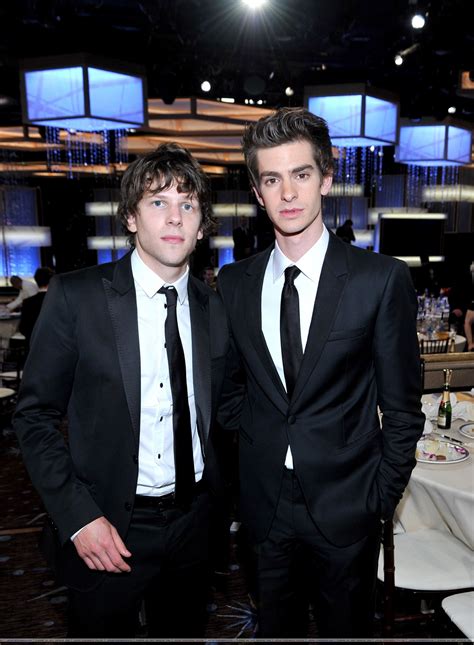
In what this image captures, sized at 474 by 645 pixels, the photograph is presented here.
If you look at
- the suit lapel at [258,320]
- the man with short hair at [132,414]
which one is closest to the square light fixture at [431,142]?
the suit lapel at [258,320]

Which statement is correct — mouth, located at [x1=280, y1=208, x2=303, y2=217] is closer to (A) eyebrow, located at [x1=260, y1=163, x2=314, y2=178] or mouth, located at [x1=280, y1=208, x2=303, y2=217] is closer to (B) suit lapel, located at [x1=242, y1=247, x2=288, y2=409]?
(A) eyebrow, located at [x1=260, y1=163, x2=314, y2=178]

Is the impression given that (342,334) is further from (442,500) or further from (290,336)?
(442,500)

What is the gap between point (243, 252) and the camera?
9805 mm

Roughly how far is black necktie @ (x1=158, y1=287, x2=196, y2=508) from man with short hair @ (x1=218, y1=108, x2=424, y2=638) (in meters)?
0.22

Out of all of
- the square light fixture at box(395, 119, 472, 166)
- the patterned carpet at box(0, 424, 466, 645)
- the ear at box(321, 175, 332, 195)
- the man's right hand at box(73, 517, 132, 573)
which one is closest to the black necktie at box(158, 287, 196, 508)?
the man's right hand at box(73, 517, 132, 573)

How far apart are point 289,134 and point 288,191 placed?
17cm

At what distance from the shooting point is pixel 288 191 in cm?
161

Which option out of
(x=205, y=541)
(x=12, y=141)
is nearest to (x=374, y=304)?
(x=205, y=541)

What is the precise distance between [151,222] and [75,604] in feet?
3.53

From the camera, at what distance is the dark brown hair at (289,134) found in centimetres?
165

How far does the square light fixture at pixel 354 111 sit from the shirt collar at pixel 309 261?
15.1ft

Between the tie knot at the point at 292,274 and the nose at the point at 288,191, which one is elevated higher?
the nose at the point at 288,191

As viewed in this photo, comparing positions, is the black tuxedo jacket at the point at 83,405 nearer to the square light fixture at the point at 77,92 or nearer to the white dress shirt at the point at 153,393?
the white dress shirt at the point at 153,393

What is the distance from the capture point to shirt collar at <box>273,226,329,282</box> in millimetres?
1679
